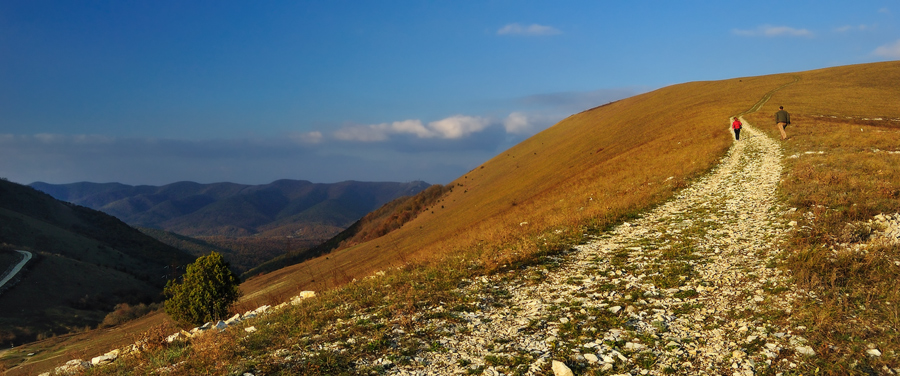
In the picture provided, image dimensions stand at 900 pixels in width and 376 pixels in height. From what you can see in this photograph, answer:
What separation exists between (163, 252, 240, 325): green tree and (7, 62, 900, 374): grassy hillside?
4.94ft

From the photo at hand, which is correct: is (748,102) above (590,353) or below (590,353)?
above

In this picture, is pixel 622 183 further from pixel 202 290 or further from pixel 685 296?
pixel 202 290

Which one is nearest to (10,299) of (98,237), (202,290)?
(202,290)

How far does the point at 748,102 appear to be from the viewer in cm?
5053

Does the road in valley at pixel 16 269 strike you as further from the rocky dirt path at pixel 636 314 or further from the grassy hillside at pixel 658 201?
the rocky dirt path at pixel 636 314

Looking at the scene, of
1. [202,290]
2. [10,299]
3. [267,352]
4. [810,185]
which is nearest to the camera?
[267,352]

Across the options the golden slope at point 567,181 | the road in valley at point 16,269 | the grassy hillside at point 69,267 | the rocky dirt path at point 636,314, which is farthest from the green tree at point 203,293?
the road in valley at point 16,269

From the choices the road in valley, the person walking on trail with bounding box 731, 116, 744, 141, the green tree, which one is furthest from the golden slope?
the road in valley

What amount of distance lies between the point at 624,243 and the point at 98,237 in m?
145

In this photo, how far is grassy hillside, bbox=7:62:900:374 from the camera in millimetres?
6863

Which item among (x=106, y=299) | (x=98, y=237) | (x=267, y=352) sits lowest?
(x=106, y=299)

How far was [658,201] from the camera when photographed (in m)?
18.3

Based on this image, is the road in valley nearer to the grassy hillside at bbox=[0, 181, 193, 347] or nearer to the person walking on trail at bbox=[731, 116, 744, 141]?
the grassy hillside at bbox=[0, 181, 193, 347]

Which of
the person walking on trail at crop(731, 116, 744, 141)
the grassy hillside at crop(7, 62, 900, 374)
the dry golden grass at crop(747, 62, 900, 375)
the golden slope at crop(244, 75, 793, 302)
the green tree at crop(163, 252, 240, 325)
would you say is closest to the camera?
the dry golden grass at crop(747, 62, 900, 375)
